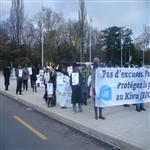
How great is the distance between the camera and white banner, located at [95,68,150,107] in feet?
44.8

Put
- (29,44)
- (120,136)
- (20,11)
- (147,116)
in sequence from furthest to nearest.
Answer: (29,44), (20,11), (147,116), (120,136)

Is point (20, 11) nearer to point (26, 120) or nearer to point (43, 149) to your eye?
point (26, 120)

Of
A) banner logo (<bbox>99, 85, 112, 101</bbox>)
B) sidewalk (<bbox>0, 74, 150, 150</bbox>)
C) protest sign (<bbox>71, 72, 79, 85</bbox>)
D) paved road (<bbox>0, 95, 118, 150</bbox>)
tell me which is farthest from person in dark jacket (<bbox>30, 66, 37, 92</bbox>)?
banner logo (<bbox>99, 85, 112, 101</bbox>)

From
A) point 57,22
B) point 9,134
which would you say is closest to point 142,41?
point 57,22

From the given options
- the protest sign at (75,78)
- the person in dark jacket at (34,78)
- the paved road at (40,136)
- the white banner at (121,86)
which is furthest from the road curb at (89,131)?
the person in dark jacket at (34,78)

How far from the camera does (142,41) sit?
11031 centimetres

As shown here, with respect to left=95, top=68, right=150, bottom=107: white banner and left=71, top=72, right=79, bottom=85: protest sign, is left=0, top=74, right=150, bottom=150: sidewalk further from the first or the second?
left=71, top=72, right=79, bottom=85: protest sign

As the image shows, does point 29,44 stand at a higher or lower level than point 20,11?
lower

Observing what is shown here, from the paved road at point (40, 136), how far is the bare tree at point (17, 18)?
65.8 metres

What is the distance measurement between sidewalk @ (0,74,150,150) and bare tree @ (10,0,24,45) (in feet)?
209

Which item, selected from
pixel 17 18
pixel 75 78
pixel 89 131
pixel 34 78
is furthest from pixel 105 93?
pixel 17 18

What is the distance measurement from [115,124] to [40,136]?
92.2 inches

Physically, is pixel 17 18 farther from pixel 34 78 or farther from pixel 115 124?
pixel 115 124

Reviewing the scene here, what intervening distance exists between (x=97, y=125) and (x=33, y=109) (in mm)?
6304
